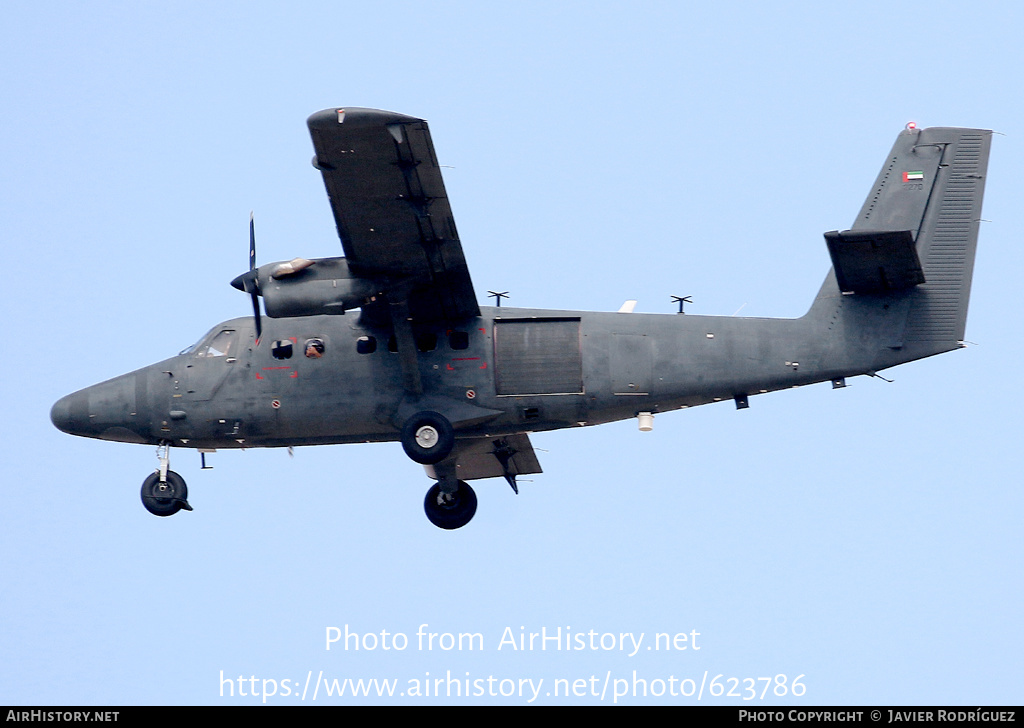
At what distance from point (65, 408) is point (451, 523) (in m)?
6.96

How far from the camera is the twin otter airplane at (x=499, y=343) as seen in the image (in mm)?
26281

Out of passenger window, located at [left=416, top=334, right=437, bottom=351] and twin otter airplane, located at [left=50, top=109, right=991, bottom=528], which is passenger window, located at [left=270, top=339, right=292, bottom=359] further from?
passenger window, located at [left=416, top=334, right=437, bottom=351]

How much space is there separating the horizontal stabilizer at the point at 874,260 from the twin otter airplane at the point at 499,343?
0.07 ft

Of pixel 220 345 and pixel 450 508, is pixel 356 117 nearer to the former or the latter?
pixel 220 345

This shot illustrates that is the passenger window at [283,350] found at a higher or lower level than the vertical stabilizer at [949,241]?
lower

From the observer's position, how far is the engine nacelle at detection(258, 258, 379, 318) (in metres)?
26.1

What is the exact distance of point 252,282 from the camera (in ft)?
88.2

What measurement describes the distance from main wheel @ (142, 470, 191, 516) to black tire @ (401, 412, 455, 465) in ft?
13.5

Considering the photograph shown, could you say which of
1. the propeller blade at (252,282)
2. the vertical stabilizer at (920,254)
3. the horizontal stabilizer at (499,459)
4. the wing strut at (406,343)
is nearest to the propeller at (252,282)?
the propeller blade at (252,282)

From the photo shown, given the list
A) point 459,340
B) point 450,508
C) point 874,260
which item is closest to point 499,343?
point 459,340

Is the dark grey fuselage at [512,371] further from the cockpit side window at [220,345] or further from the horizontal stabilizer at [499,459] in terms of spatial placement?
the horizontal stabilizer at [499,459]
